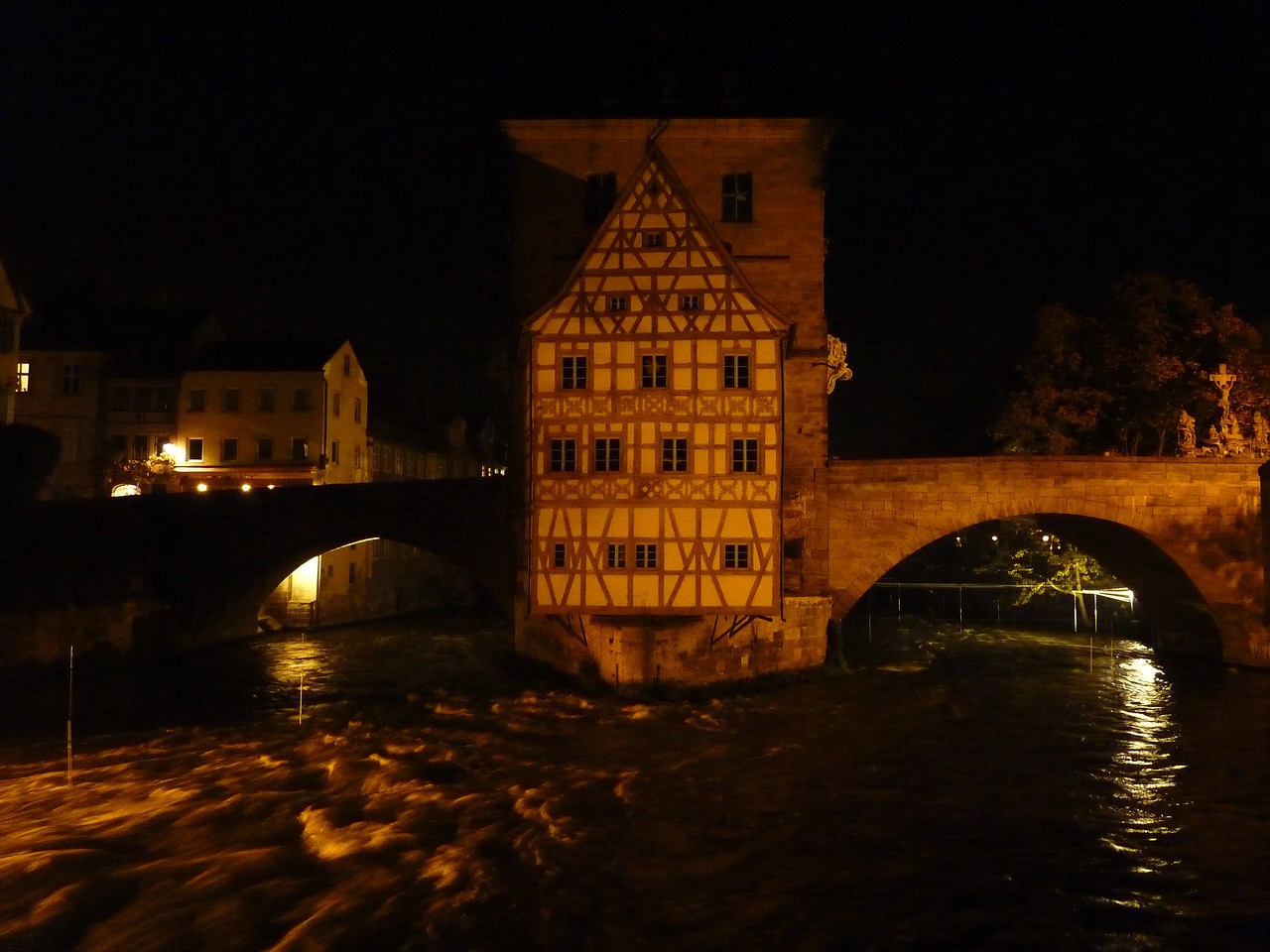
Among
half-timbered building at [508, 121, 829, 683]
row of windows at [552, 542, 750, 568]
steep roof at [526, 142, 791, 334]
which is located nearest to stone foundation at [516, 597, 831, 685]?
half-timbered building at [508, 121, 829, 683]

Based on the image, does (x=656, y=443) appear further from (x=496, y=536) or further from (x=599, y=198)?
(x=496, y=536)

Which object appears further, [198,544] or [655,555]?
[198,544]

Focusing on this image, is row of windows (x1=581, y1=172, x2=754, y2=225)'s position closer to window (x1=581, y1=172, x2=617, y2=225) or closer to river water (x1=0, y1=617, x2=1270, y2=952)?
window (x1=581, y1=172, x2=617, y2=225)

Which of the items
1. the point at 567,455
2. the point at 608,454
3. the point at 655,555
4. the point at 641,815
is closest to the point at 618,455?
the point at 608,454

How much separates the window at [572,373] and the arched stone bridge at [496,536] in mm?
5636

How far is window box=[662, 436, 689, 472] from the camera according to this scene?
2062cm

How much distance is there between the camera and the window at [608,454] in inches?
818

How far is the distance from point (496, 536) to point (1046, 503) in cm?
1451

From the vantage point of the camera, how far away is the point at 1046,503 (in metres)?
23.3

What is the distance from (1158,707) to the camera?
68.5 ft

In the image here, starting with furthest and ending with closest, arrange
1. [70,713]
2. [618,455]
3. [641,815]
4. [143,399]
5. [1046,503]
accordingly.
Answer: [143,399]
[1046,503]
[618,455]
[70,713]
[641,815]

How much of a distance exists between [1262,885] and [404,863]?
10.7 m

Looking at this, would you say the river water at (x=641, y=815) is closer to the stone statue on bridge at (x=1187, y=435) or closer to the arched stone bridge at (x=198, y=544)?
the arched stone bridge at (x=198, y=544)

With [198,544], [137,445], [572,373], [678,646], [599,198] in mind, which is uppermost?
[599,198]
